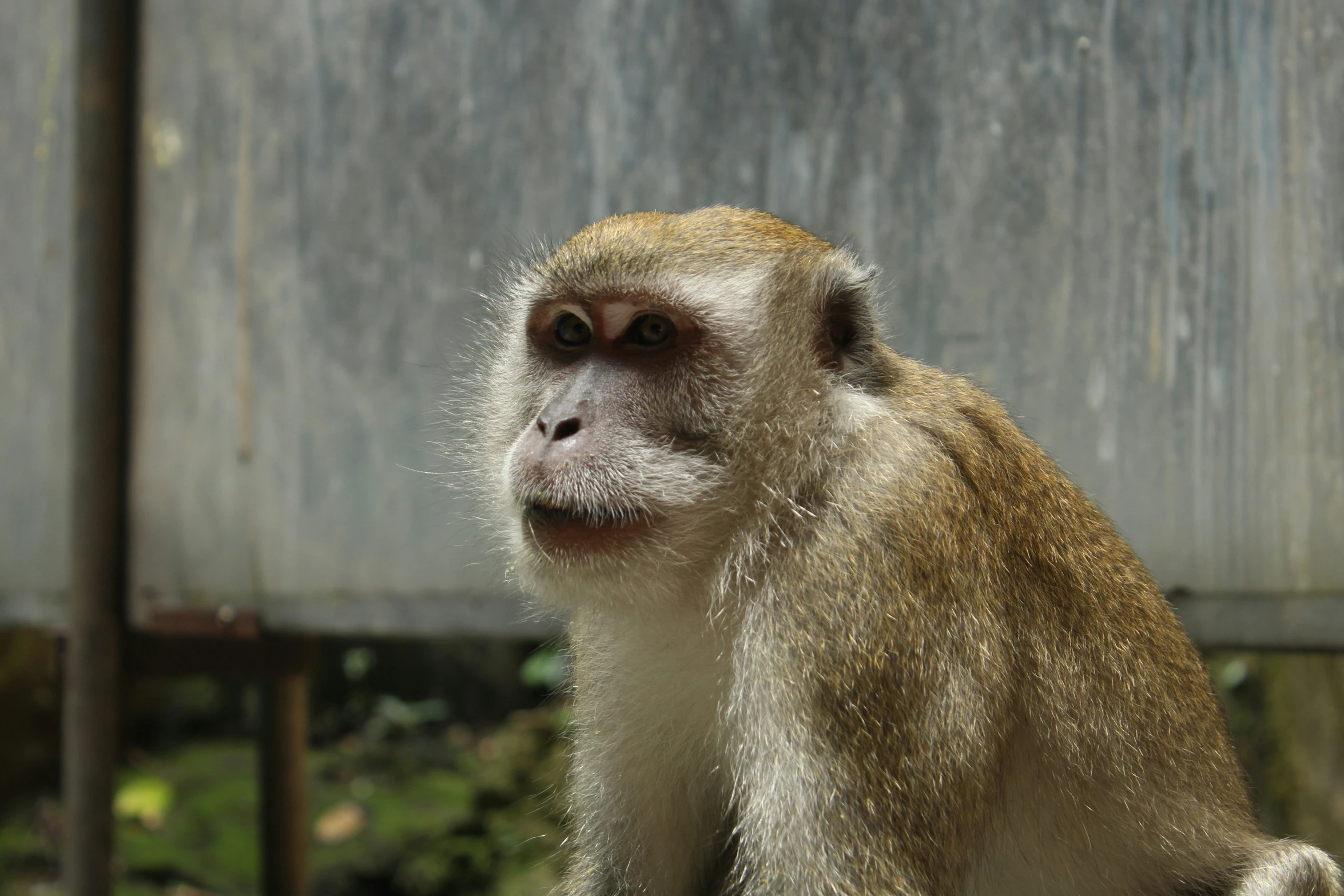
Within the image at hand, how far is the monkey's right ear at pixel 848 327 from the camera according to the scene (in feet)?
9.33

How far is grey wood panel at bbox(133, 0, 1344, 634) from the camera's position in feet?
11.8

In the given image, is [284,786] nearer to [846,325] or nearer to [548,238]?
[548,238]

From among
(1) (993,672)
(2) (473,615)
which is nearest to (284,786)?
(2) (473,615)

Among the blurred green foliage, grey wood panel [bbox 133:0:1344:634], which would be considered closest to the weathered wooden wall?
grey wood panel [bbox 133:0:1344:634]

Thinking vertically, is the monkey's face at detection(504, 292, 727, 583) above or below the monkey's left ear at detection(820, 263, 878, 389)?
below

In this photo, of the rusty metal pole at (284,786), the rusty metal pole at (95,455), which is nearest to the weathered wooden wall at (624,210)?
the rusty metal pole at (95,455)

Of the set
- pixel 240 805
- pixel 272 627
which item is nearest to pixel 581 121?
pixel 272 627

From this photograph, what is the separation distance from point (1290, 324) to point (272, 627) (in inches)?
155

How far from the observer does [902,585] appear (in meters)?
2.51

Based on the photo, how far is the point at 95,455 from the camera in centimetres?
511

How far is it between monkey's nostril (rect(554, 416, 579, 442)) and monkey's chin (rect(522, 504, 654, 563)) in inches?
6.3

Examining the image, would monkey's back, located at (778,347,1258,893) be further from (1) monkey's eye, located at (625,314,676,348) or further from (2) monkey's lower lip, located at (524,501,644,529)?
(1) monkey's eye, located at (625,314,676,348)

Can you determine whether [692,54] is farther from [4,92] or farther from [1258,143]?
[4,92]

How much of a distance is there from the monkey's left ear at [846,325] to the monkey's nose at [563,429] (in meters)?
0.62
